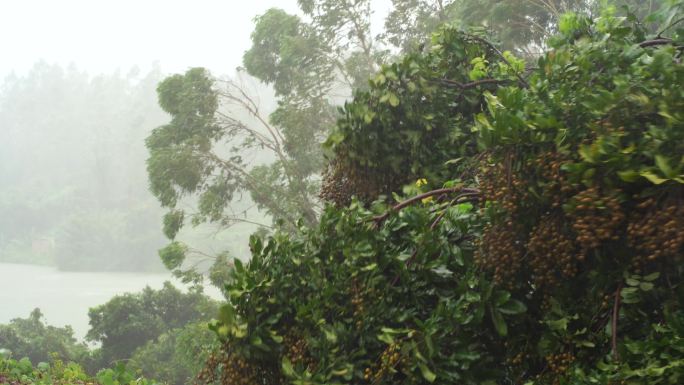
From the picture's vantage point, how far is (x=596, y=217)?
85.4 inches

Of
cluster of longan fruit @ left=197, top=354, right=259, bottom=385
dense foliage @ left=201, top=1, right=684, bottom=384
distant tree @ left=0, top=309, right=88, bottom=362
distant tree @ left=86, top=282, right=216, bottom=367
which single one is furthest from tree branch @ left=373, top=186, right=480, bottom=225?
distant tree @ left=0, top=309, right=88, bottom=362

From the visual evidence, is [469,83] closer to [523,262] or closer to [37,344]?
[523,262]

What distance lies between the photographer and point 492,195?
249 centimetres

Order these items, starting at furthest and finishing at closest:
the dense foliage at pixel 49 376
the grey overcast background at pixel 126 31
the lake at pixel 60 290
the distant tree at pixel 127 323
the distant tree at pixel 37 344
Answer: the grey overcast background at pixel 126 31 → the lake at pixel 60 290 → the distant tree at pixel 37 344 → the distant tree at pixel 127 323 → the dense foliage at pixel 49 376

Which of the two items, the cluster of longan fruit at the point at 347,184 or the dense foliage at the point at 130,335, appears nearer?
the cluster of longan fruit at the point at 347,184

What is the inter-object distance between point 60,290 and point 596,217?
4182cm

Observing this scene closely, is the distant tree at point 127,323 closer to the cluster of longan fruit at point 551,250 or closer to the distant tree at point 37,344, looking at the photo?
the distant tree at point 37,344

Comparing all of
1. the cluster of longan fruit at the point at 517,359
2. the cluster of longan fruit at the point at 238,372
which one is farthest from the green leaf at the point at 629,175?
the cluster of longan fruit at the point at 238,372

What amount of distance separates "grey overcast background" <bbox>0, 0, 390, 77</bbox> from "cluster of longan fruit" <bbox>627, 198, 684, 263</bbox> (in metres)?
89.6

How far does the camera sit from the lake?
38031 mm

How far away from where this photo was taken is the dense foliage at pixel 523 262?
2.18 m

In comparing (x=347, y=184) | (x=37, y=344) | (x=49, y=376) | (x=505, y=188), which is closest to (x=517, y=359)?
(x=505, y=188)

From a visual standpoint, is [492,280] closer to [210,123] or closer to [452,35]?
[452,35]

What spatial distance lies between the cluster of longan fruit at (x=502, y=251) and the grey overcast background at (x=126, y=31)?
89.3 meters
